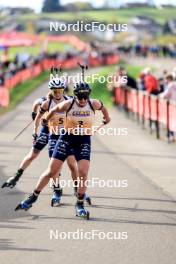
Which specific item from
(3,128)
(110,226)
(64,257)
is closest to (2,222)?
(110,226)

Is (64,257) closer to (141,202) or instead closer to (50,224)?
(50,224)

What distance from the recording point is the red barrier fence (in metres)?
22.6

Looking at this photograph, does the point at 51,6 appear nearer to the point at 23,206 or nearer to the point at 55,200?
the point at 55,200

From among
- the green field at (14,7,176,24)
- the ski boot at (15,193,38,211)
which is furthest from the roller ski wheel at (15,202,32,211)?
the green field at (14,7,176,24)

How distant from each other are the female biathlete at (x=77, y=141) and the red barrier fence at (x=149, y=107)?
9.86m

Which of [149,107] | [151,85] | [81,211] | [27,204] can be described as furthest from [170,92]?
[81,211]

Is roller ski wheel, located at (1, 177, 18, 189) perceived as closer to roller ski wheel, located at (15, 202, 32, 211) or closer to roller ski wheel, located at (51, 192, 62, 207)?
roller ski wheel, located at (51, 192, 62, 207)

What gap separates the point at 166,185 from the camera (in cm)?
1555

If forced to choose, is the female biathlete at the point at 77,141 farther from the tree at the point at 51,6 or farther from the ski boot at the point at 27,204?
the tree at the point at 51,6

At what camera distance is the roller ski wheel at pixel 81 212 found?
1196 centimetres

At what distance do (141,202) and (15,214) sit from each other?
210cm

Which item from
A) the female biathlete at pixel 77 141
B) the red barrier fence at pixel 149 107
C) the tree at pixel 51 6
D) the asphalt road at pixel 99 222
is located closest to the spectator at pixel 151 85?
the red barrier fence at pixel 149 107

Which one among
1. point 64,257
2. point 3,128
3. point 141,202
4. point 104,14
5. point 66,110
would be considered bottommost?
point 64,257

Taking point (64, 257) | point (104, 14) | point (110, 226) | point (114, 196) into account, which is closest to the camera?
point (64, 257)
